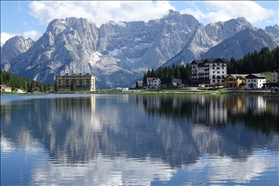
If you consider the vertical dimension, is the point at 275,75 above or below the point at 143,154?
above

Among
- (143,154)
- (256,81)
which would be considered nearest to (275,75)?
(256,81)

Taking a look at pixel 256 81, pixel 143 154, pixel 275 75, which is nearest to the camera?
pixel 143 154

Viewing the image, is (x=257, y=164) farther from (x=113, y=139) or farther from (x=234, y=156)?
(x=113, y=139)

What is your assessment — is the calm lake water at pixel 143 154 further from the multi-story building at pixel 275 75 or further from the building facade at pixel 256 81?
the building facade at pixel 256 81

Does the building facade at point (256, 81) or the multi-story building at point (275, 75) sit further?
the building facade at point (256, 81)

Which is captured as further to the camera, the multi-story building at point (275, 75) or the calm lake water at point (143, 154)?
the multi-story building at point (275, 75)

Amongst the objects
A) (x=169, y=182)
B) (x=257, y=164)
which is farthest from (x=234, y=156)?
(x=169, y=182)

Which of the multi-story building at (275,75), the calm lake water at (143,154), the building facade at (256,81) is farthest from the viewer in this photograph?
the building facade at (256,81)

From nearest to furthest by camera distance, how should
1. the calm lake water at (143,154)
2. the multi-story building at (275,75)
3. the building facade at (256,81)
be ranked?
the calm lake water at (143,154) → the multi-story building at (275,75) → the building facade at (256,81)

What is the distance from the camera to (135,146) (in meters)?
36.8

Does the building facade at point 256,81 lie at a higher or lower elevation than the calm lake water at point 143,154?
higher

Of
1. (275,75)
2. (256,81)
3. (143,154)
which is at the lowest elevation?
(143,154)

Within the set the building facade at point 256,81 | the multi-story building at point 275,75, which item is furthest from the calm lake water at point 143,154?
the building facade at point 256,81

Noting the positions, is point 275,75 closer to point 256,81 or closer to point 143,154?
point 256,81
